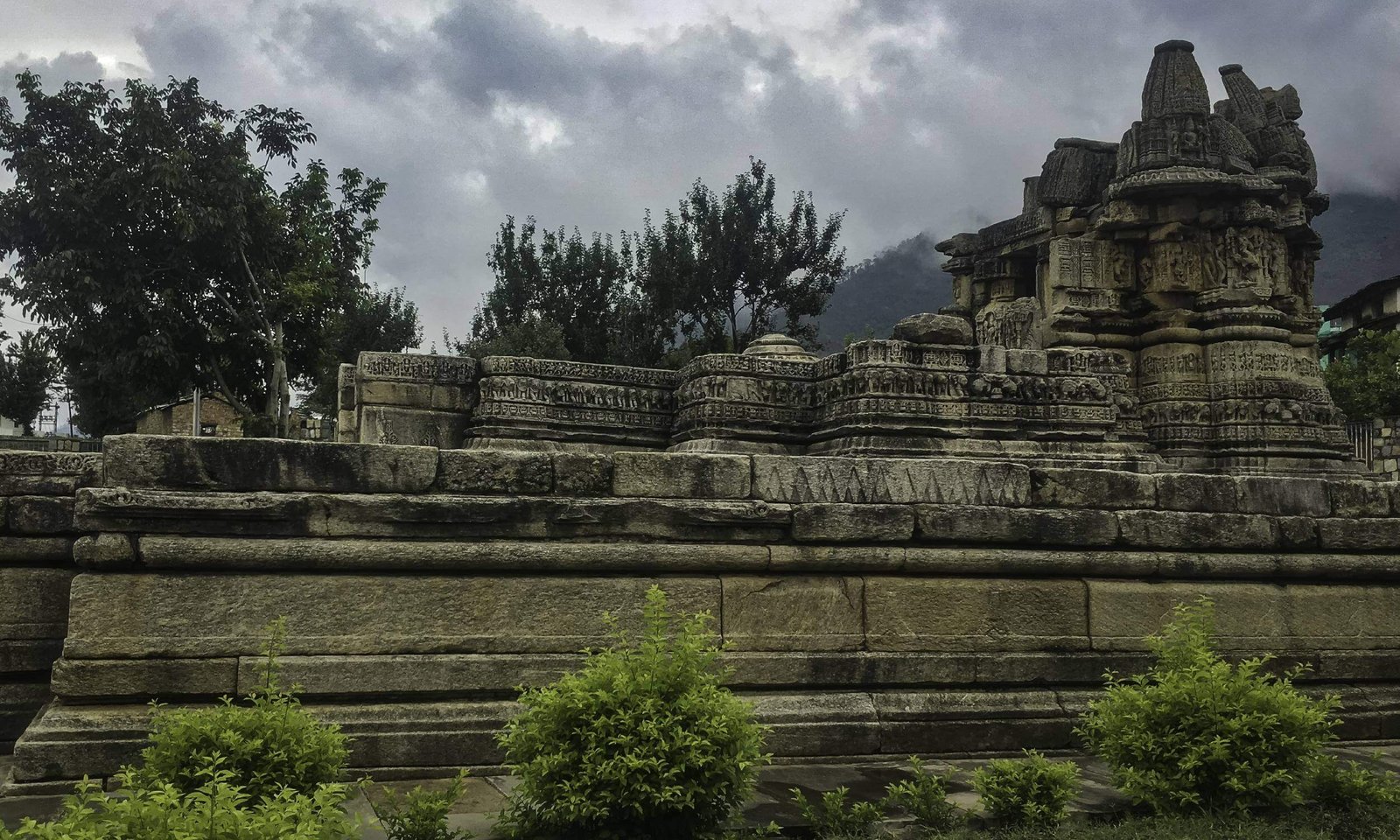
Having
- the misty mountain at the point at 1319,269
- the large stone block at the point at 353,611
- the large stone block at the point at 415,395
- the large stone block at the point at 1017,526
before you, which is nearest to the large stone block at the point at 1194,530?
the large stone block at the point at 1017,526

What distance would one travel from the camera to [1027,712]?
6.18 meters

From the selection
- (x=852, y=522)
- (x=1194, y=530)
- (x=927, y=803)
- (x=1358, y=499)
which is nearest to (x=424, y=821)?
(x=927, y=803)

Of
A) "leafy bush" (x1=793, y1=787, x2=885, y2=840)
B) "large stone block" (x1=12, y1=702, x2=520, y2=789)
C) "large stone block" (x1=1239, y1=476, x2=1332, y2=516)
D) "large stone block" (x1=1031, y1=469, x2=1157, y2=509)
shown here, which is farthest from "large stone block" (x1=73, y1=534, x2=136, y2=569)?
"large stone block" (x1=1239, y1=476, x2=1332, y2=516)

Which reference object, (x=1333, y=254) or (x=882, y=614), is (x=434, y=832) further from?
(x=1333, y=254)

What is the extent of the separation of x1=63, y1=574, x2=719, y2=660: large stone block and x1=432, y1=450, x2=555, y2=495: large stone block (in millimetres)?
443

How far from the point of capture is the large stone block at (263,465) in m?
5.22

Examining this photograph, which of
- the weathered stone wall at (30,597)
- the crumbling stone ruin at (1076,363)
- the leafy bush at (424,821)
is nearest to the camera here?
the leafy bush at (424,821)

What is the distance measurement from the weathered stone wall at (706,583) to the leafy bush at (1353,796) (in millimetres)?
1432

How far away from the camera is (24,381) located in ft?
156

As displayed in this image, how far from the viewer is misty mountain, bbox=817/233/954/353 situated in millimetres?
118375

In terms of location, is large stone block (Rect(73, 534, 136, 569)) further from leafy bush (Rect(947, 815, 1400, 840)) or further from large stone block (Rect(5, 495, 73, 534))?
leafy bush (Rect(947, 815, 1400, 840))

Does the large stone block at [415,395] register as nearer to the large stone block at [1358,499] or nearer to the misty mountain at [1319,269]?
the large stone block at [1358,499]

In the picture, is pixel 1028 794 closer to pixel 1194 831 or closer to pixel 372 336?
pixel 1194 831

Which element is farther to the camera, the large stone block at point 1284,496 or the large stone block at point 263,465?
the large stone block at point 1284,496
